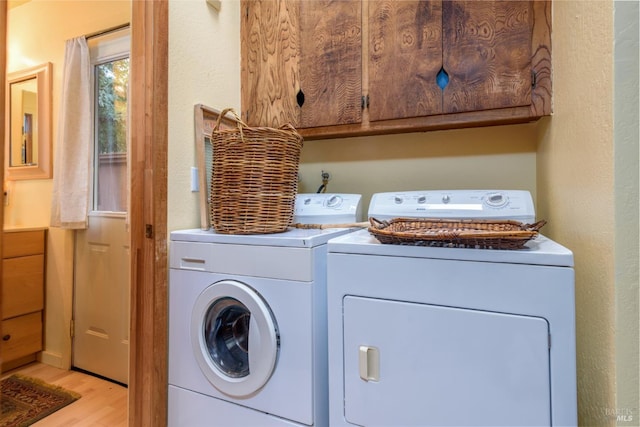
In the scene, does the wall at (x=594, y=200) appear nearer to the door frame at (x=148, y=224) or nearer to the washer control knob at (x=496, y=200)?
the washer control knob at (x=496, y=200)

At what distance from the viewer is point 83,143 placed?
85.7 inches

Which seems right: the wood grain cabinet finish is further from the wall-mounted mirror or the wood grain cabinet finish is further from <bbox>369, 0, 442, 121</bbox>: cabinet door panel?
the wall-mounted mirror

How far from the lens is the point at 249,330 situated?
117 centimetres

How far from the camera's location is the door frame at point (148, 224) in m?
1.30

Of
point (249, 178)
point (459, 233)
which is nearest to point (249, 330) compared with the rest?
point (249, 178)

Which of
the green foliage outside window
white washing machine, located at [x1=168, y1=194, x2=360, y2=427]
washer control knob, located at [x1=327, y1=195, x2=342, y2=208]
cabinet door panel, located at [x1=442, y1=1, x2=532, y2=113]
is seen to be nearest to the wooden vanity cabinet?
the green foliage outside window

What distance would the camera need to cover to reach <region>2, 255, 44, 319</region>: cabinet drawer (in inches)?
85.8

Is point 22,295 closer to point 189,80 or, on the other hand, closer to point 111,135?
point 111,135

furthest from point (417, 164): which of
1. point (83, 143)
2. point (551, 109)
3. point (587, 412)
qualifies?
point (83, 143)

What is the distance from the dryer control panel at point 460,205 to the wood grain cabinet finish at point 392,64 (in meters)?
0.37

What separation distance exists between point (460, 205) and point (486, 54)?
27.2 inches

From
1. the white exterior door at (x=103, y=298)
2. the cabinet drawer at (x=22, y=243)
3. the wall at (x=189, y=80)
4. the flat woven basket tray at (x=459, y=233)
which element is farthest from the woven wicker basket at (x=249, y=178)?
the cabinet drawer at (x=22, y=243)

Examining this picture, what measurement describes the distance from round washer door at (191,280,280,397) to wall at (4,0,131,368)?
1.68 m

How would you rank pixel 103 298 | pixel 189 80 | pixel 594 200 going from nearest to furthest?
pixel 594 200, pixel 189 80, pixel 103 298
